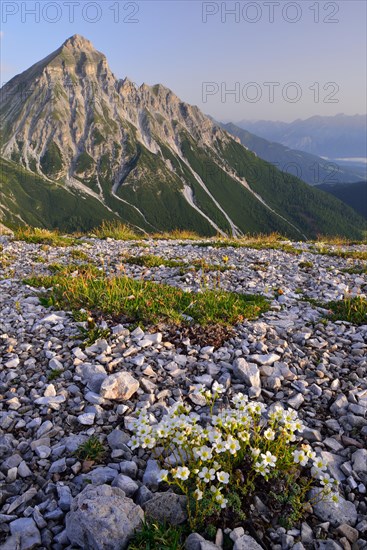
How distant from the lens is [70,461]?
441 centimetres

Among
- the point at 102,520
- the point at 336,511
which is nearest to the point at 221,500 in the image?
the point at 102,520

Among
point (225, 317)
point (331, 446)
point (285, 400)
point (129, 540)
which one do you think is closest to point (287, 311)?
point (225, 317)

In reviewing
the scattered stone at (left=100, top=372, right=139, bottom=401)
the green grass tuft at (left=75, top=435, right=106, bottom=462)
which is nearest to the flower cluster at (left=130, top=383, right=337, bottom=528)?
the green grass tuft at (left=75, top=435, right=106, bottom=462)

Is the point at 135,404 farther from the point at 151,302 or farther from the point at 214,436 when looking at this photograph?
the point at 151,302

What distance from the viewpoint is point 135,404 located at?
5574 mm

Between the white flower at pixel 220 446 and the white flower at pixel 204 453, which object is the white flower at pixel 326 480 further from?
the white flower at pixel 204 453

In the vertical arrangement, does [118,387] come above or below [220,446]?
below

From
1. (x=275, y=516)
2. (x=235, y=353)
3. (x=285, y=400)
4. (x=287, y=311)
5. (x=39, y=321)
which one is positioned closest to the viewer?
(x=275, y=516)

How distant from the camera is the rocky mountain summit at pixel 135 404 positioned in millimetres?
3568

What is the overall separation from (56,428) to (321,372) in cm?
442

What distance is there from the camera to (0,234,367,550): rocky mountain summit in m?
3.57

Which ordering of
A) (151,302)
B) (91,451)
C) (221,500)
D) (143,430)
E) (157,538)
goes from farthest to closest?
(151,302), (91,451), (143,430), (221,500), (157,538)

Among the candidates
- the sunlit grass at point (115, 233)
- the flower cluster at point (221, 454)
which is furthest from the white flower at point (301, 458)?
the sunlit grass at point (115, 233)

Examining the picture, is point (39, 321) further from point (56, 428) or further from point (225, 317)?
point (225, 317)
